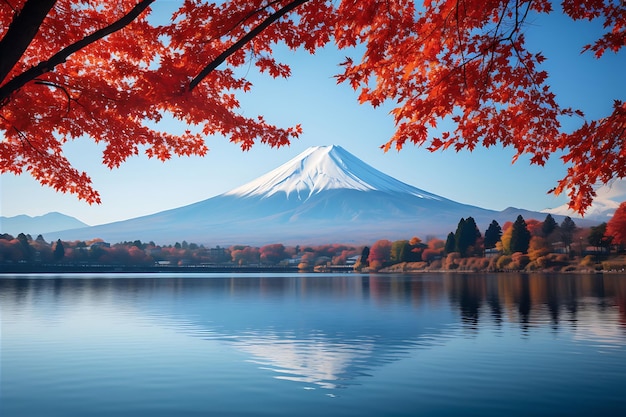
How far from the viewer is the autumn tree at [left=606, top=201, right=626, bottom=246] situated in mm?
100312

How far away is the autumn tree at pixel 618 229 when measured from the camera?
3949 inches

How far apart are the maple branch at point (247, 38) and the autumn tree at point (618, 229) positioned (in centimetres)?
10537

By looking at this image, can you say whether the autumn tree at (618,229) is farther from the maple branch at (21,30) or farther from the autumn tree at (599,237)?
the maple branch at (21,30)

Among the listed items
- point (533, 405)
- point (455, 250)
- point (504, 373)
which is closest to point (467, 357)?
point (504, 373)

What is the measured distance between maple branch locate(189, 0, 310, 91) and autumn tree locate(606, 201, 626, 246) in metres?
105

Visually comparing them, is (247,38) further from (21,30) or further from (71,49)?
(21,30)

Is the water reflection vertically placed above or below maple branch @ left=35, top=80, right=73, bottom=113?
below

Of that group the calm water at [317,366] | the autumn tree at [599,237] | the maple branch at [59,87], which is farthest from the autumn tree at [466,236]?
the maple branch at [59,87]

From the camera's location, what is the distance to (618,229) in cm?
10062

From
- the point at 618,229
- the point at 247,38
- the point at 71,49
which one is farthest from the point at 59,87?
the point at 618,229

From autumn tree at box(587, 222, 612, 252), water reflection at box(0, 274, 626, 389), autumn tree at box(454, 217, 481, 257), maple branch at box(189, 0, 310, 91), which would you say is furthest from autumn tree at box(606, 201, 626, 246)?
maple branch at box(189, 0, 310, 91)

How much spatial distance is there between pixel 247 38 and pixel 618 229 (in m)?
106

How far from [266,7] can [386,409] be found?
6104mm

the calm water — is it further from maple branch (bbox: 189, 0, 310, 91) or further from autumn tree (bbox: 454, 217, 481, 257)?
autumn tree (bbox: 454, 217, 481, 257)
